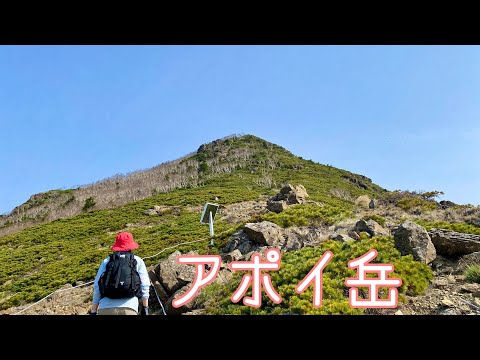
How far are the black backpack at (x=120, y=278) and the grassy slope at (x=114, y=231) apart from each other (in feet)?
30.0

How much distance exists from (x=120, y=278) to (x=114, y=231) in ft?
79.2

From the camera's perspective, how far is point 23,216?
47781 mm

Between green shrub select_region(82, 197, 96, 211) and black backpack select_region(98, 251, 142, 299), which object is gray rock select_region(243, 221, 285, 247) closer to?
black backpack select_region(98, 251, 142, 299)

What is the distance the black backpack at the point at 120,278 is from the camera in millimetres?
4691

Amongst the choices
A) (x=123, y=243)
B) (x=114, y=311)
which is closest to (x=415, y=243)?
(x=123, y=243)

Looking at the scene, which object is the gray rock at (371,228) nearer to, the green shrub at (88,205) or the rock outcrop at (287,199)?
the rock outcrop at (287,199)

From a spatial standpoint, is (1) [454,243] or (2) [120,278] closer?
(2) [120,278]

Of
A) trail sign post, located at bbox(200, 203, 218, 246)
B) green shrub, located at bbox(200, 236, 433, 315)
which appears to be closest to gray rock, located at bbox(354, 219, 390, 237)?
green shrub, located at bbox(200, 236, 433, 315)

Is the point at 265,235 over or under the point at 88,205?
under

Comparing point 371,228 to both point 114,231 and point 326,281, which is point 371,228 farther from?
point 114,231

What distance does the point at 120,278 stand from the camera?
4.70 metres
